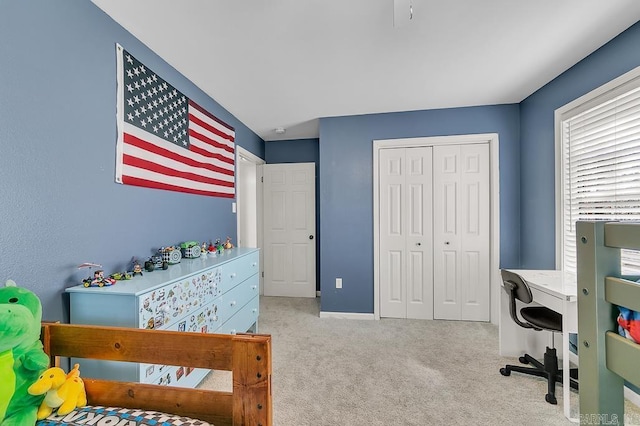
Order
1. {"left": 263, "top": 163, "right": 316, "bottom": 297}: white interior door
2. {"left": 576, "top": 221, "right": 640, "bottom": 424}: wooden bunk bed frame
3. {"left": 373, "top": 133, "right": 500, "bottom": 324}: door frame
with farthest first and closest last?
{"left": 263, "top": 163, "right": 316, "bottom": 297}: white interior door, {"left": 373, "top": 133, "right": 500, "bottom": 324}: door frame, {"left": 576, "top": 221, "right": 640, "bottom": 424}: wooden bunk bed frame

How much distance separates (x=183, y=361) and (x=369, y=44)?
212 centimetres

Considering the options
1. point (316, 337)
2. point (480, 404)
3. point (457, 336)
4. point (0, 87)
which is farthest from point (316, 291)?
point (0, 87)

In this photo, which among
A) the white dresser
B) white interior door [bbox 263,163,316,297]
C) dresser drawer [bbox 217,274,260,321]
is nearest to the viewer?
the white dresser

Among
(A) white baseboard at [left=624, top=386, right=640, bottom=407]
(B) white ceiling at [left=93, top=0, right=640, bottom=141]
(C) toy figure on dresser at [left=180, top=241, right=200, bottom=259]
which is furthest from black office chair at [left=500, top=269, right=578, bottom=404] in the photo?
(C) toy figure on dresser at [left=180, top=241, right=200, bottom=259]

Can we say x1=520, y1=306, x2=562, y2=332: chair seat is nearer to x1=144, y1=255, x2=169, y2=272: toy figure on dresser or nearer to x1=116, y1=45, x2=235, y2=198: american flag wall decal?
x1=144, y1=255, x2=169, y2=272: toy figure on dresser

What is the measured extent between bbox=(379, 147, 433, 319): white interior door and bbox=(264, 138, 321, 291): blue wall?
1.15 metres

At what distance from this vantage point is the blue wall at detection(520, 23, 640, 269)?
183 cm

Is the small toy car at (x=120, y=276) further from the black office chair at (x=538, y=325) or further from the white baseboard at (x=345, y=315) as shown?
the black office chair at (x=538, y=325)

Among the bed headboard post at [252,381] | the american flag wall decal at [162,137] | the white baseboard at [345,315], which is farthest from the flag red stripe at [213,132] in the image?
the white baseboard at [345,315]

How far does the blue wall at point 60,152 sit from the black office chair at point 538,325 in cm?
253

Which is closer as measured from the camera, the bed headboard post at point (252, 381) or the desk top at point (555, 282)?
the bed headboard post at point (252, 381)

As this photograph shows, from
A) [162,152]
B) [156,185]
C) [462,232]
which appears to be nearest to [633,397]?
[462,232]

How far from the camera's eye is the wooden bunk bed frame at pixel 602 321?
0.79 meters

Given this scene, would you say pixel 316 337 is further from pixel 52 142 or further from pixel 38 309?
pixel 52 142
